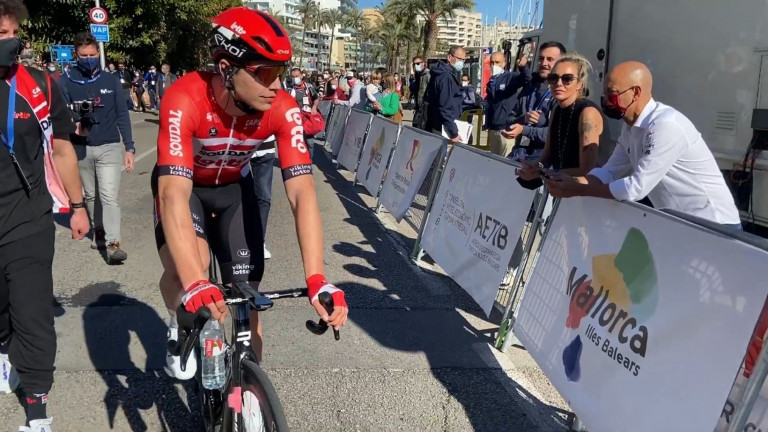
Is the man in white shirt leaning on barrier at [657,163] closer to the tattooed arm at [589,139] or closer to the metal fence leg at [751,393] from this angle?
the tattooed arm at [589,139]

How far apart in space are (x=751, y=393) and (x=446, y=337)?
8.50 ft

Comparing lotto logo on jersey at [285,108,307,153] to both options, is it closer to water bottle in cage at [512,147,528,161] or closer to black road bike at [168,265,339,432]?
black road bike at [168,265,339,432]

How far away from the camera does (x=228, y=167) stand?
3051 mm

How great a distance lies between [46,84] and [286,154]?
55.6 inches

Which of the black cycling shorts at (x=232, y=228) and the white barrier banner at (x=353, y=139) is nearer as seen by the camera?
the black cycling shorts at (x=232, y=228)

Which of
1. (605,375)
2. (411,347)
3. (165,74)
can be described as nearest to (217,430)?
(605,375)

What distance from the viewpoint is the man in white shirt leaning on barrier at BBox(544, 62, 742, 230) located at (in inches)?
131

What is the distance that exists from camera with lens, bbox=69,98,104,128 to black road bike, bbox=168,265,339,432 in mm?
4592

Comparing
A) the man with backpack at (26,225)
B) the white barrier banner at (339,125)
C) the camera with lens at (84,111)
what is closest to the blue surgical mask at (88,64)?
the camera with lens at (84,111)

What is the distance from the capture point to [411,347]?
452cm

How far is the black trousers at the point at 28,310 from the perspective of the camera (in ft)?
9.62

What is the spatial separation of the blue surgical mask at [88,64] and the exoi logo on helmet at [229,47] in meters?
4.47

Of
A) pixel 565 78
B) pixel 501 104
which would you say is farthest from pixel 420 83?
pixel 565 78

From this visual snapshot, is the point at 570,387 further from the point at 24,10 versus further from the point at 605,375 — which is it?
the point at 24,10
